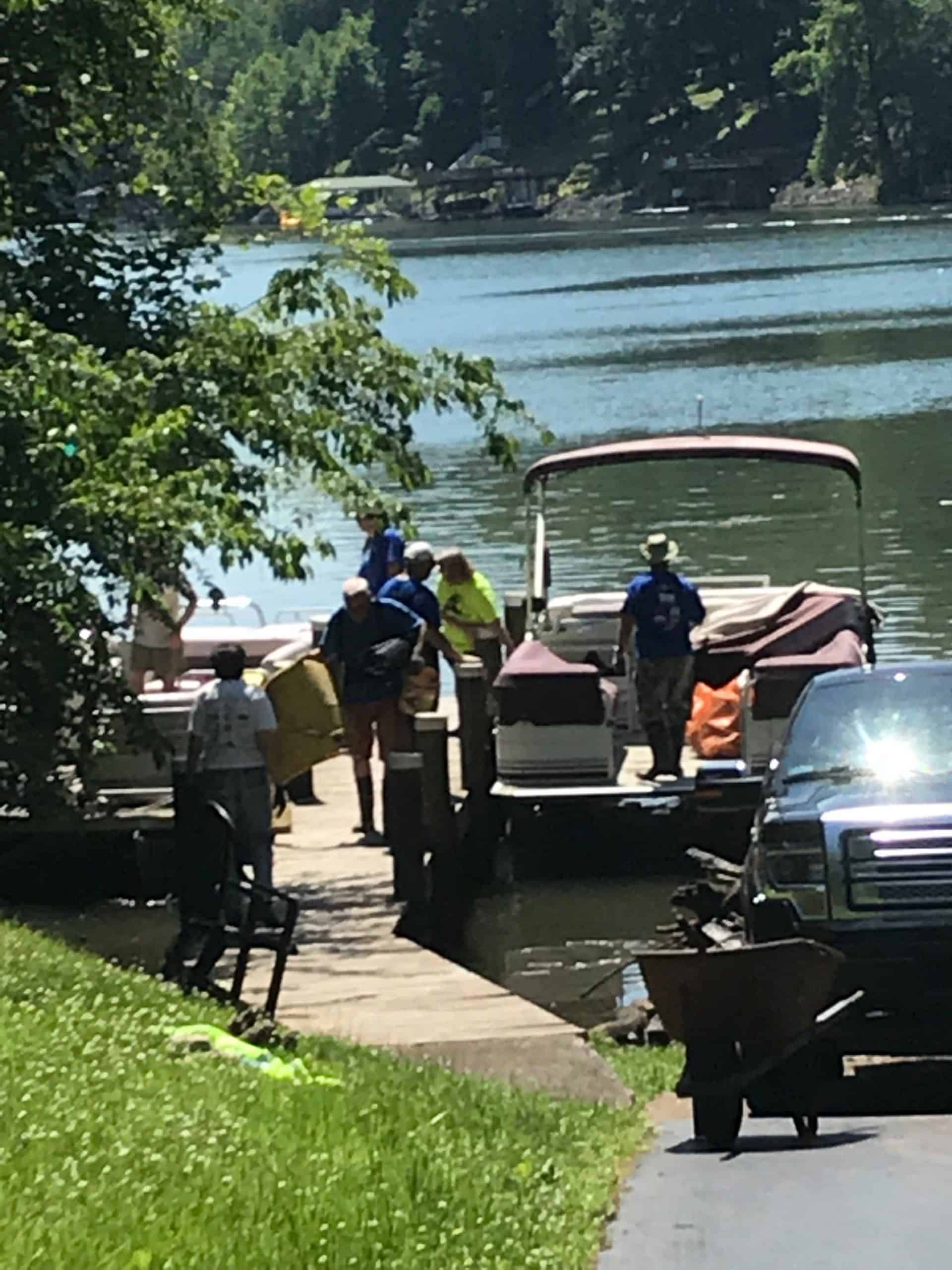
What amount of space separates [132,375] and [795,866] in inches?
265

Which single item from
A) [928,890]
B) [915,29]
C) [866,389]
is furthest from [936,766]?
[915,29]

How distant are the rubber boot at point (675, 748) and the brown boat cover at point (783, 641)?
64 cm

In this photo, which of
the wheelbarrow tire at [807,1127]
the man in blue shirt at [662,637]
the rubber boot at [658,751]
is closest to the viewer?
the wheelbarrow tire at [807,1127]

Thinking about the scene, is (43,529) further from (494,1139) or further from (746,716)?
(494,1139)

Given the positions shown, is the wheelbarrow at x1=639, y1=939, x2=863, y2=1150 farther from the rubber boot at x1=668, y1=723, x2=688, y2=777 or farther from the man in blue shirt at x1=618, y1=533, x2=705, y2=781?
the rubber boot at x1=668, y1=723, x2=688, y2=777

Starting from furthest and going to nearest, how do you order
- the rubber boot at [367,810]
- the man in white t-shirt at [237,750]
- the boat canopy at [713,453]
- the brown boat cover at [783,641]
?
the boat canopy at [713,453], the brown boat cover at [783,641], the rubber boot at [367,810], the man in white t-shirt at [237,750]

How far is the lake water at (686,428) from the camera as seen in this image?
17.7 m

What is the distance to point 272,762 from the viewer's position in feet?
52.3

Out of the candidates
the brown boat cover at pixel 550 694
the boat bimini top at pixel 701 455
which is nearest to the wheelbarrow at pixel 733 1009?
the brown boat cover at pixel 550 694

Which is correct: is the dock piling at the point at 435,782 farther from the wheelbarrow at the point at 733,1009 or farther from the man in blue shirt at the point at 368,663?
the wheelbarrow at the point at 733,1009

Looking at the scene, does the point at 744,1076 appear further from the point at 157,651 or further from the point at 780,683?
the point at 157,651

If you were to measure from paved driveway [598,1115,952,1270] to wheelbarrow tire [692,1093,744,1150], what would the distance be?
0.05 metres

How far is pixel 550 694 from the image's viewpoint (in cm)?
1697

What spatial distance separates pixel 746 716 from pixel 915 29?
492ft
